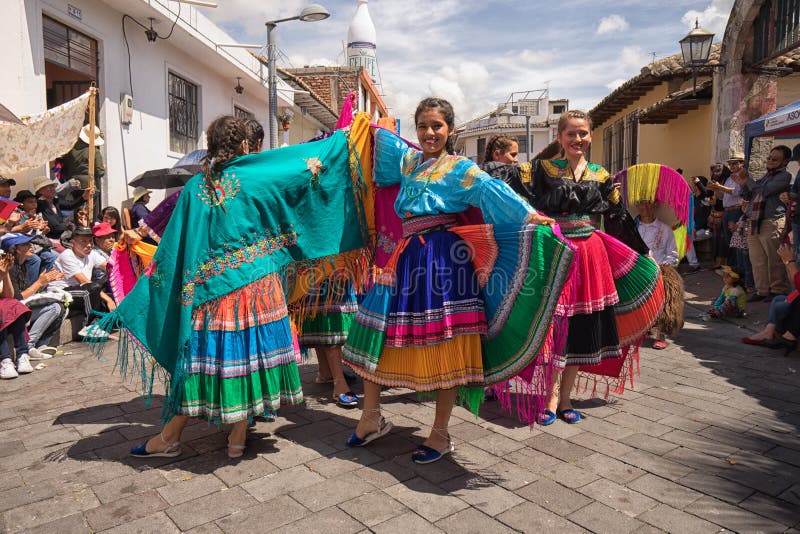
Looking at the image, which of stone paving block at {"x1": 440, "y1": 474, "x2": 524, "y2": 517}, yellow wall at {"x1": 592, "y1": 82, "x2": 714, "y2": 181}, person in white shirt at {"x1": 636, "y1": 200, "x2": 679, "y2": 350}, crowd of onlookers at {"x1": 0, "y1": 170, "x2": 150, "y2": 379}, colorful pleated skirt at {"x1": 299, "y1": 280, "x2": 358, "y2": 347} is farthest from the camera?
yellow wall at {"x1": 592, "y1": 82, "x2": 714, "y2": 181}

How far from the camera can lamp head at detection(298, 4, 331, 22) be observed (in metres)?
11.3

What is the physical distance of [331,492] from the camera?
2867 mm

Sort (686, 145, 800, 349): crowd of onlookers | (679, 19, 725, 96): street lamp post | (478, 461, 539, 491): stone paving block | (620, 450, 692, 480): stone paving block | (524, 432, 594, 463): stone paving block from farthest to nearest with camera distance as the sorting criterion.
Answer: (679, 19, 725, 96): street lamp post
(686, 145, 800, 349): crowd of onlookers
(524, 432, 594, 463): stone paving block
(620, 450, 692, 480): stone paving block
(478, 461, 539, 491): stone paving block

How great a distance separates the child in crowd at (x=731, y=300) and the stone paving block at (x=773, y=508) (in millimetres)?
5128

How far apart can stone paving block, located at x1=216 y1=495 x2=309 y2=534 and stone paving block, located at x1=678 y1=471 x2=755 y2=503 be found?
1.82m

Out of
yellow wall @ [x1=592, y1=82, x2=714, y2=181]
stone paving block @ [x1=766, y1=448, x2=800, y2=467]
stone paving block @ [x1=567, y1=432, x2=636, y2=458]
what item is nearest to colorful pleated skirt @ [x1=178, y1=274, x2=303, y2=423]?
stone paving block @ [x1=567, y1=432, x2=636, y2=458]

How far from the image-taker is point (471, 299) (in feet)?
10.3

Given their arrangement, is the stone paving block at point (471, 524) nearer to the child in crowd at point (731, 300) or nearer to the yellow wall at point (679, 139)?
the child in crowd at point (731, 300)

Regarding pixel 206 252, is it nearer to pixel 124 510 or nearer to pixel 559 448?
pixel 124 510

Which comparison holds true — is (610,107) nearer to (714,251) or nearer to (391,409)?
(714,251)

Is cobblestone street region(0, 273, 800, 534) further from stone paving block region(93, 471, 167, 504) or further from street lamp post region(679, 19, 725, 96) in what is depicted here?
street lamp post region(679, 19, 725, 96)

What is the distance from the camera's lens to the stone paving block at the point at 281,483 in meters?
2.87

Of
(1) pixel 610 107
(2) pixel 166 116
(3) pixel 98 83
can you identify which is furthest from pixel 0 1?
(1) pixel 610 107

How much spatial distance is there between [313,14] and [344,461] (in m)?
9.97
